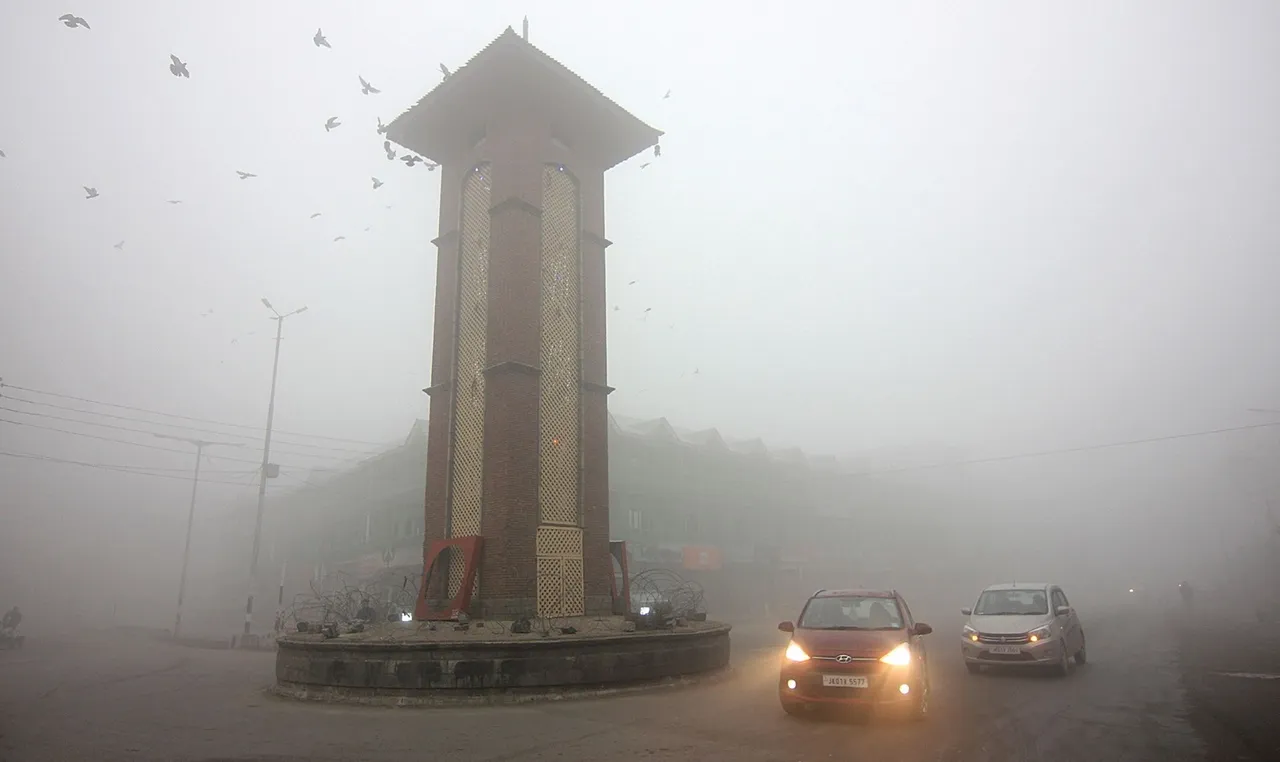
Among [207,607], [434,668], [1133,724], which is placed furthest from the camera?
[207,607]

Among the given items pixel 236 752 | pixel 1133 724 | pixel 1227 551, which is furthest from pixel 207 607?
pixel 1227 551

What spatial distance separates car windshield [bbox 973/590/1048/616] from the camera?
1493 cm

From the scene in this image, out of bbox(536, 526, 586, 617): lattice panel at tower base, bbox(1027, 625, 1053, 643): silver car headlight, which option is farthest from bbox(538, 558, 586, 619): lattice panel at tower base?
bbox(1027, 625, 1053, 643): silver car headlight

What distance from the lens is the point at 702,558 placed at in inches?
1693

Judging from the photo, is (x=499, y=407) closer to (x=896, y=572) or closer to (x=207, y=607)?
(x=896, y=572)

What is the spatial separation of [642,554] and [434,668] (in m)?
29.0

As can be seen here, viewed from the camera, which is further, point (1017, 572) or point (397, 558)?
point (1017, 572)

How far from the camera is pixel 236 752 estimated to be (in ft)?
27.4

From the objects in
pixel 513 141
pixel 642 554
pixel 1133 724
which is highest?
pixel 513 141

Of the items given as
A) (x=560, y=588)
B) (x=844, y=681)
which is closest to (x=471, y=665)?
(x=560, y=588)

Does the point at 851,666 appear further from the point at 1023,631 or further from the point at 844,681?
the point at 1023,631

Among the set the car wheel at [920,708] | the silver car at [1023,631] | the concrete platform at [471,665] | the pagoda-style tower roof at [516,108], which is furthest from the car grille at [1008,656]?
the pagoda-style tower roof at [516,108]

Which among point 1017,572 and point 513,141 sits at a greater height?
point 513,141

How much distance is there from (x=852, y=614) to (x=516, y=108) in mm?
13576
